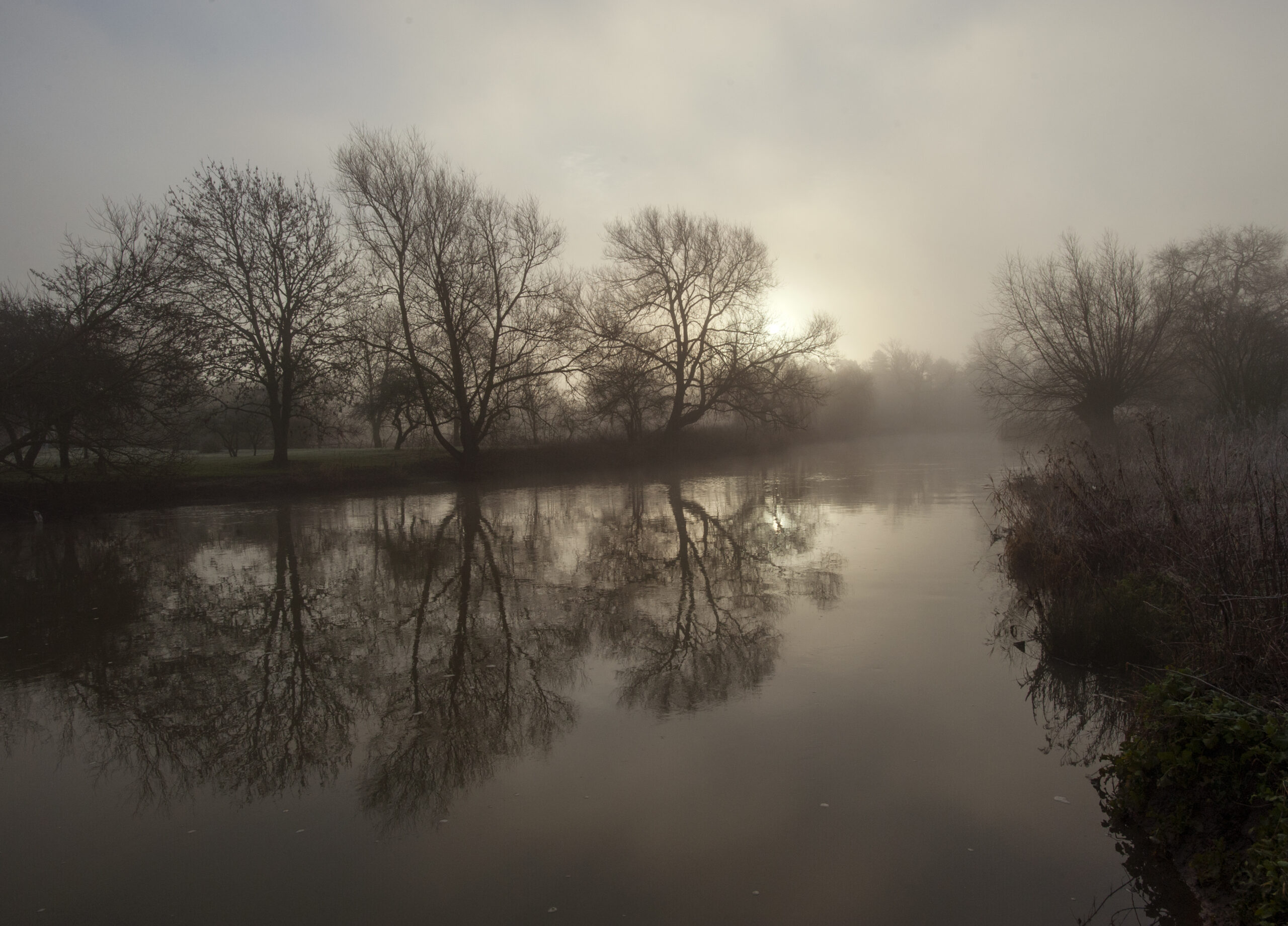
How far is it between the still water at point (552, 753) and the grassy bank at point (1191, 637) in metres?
0.31

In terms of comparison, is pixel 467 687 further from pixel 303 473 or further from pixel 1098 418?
pixel 1098 418

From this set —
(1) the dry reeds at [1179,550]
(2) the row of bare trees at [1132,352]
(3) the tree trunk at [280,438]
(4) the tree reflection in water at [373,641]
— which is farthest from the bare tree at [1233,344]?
(3) the tree trunk at [280,438]

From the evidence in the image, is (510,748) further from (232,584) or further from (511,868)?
(232,584)

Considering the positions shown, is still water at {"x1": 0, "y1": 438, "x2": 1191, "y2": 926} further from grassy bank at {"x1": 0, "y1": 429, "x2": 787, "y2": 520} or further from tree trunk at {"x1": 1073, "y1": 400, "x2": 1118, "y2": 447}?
tree trunk at {"x1": 1073, "y1": 400, "x2": 1118, "y2": 447}

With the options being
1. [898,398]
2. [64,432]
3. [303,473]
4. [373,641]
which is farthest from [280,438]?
[898,398]

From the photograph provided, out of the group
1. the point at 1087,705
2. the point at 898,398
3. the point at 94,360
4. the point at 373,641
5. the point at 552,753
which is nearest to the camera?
the point at 552,753

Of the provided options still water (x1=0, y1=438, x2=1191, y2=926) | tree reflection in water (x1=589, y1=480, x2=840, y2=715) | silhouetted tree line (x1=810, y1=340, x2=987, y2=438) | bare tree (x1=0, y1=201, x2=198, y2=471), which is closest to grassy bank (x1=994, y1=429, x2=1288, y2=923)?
still water (x1=0, y1=438, x2=1191, y2=926)

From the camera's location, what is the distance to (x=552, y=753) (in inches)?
200

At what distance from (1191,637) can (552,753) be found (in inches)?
165

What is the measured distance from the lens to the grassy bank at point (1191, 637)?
133 inches

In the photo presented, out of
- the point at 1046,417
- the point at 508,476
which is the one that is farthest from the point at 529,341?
the point at 1046,417

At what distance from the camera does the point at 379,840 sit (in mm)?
4102

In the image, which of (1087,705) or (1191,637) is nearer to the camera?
(1191,637)

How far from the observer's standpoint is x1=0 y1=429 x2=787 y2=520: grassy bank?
64.7ft
